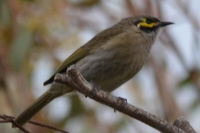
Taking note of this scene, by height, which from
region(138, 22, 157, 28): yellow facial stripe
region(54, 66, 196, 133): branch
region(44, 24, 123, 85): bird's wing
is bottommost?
region(138, 22, 157, 28): yellow facial stripe

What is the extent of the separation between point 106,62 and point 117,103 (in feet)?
4.42

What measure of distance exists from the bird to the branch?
1.05m

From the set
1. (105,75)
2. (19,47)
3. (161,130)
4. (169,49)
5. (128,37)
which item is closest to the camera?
(161,130)

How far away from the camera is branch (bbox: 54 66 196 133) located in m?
3.31

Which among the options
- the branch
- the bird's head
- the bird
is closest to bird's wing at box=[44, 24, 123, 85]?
the bird

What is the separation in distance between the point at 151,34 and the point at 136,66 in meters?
0.65

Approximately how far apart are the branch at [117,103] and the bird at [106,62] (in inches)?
41.2

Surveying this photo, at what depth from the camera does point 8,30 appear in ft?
19.7

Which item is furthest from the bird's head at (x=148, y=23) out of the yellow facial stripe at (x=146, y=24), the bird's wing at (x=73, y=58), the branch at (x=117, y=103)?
the branch at (x=117, y=103)

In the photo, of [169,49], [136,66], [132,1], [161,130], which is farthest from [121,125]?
[161,130]

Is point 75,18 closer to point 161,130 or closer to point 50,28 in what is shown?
point 50,28

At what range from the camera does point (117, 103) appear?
3549mm

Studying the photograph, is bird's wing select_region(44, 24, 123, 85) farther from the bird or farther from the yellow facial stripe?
the yellow facial stripe

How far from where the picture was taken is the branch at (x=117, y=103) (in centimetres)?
331
